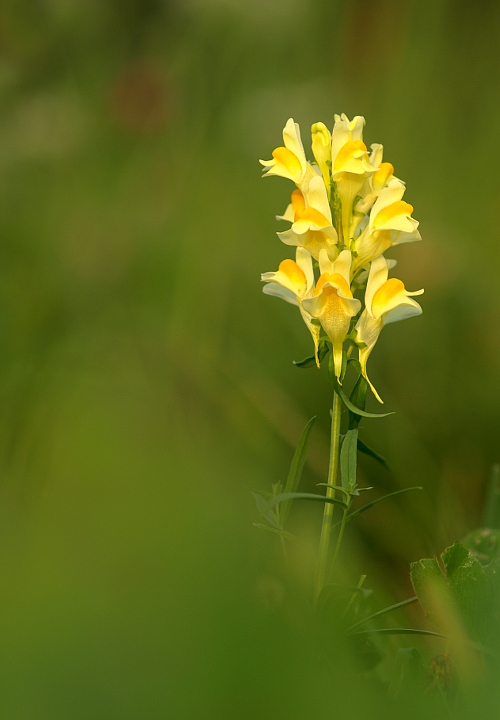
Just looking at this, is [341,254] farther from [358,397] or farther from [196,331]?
[196,331]

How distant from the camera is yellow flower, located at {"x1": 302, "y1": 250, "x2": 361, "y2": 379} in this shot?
0.61m

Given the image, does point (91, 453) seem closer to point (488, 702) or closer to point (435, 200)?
point (488, 702)

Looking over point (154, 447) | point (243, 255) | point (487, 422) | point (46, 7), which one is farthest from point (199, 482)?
point (46, 7)

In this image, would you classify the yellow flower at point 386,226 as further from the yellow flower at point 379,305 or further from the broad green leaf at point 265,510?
the broad green leaf at point 265,510

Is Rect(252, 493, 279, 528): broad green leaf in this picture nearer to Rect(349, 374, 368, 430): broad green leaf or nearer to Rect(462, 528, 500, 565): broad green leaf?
Rect(349, 374, 368, 430): broad green leaf

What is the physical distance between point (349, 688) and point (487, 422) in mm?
1319

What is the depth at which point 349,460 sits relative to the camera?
0.57 meters

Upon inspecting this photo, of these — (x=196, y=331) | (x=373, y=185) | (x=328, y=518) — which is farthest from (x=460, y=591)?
(x=196, y=331)

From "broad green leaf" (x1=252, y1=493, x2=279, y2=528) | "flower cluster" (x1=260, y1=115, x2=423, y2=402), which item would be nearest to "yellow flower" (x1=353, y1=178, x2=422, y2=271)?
"flower cluster" (x1=260, y1=115, x2=423, y2=402)

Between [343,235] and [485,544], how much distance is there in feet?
1.10

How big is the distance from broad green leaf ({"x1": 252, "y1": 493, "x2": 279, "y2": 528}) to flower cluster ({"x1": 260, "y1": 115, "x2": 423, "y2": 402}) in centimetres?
13

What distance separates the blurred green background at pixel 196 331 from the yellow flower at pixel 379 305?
19cm

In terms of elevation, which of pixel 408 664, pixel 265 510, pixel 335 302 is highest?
pixel 335 302

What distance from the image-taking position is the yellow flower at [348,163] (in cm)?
61
